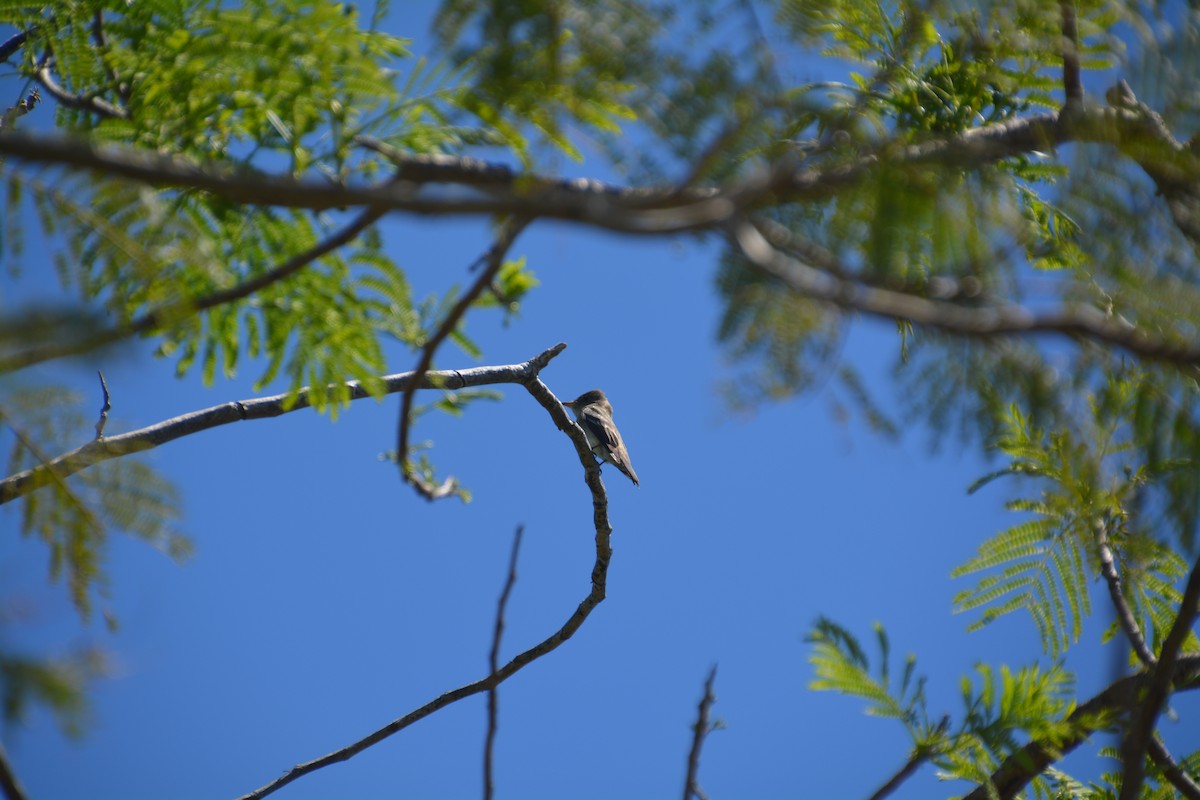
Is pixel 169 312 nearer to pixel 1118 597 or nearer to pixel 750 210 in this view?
pixel 750 210

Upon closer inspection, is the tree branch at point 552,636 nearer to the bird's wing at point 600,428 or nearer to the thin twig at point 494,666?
the thin twig at point 494,666

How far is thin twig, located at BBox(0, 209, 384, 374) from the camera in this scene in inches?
68.2

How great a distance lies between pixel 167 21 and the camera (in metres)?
3.06

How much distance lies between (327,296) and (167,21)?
1177 mm

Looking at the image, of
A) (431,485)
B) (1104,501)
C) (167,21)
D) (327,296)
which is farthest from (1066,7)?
(431,485)

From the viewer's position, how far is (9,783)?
2072 millimetres

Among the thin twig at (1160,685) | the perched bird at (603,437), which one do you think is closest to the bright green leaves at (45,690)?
the thin twig at (1160,685)

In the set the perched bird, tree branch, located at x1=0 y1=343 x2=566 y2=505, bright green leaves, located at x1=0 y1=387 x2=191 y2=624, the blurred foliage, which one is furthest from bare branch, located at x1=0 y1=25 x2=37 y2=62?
the perched bird

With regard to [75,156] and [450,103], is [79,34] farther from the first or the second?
[75,156]

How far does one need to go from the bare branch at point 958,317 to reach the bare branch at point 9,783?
1.98 meters

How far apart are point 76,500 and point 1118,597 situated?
11.1 feet

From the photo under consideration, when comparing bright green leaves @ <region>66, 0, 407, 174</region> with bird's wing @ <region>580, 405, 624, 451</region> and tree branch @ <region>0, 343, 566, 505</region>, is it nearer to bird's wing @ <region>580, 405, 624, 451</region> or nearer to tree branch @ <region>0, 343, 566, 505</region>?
tree branch @ <region>0, 343, 566, 505</region>

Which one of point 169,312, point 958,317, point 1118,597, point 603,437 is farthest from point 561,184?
point 603,437

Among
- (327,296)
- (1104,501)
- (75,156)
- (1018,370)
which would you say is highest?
(327,296)
